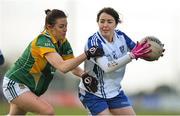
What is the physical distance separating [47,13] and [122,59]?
1244 mm

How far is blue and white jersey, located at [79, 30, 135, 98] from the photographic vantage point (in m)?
9.83

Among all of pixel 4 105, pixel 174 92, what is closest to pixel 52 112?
pixel 4 105

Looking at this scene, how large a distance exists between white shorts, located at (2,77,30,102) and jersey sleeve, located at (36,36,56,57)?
514 mm

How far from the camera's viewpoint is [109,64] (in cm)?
966

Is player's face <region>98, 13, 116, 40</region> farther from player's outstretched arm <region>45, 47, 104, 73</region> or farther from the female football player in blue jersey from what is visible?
player's outstretched arm <region>45, 47, 104, 73</region>

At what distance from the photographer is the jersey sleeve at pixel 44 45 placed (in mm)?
9789

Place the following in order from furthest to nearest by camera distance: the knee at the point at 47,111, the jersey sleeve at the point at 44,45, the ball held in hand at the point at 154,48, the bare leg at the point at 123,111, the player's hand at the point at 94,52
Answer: the bare leg at the point at 123,111 → the ball held in hand at the point at 154,48 → the jersey sleeve at the point at 44,45 → the knee at the point at 47,111 → the player's hand at the point at 94,52

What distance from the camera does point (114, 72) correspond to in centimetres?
1005

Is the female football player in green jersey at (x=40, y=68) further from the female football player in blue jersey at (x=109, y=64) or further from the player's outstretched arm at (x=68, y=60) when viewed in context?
the female football player in blue jersey at (x=109, y=64)

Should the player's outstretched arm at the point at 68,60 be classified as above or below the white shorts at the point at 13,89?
above

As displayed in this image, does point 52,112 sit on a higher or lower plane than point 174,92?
higher

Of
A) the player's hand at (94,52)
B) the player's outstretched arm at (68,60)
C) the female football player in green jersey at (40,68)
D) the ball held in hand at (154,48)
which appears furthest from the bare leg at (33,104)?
the ball held in hand at (154,48)

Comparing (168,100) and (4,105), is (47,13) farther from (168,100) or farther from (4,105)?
(168,100)

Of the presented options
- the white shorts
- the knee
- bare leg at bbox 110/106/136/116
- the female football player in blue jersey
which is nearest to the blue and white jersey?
the female football player in blue jersey
